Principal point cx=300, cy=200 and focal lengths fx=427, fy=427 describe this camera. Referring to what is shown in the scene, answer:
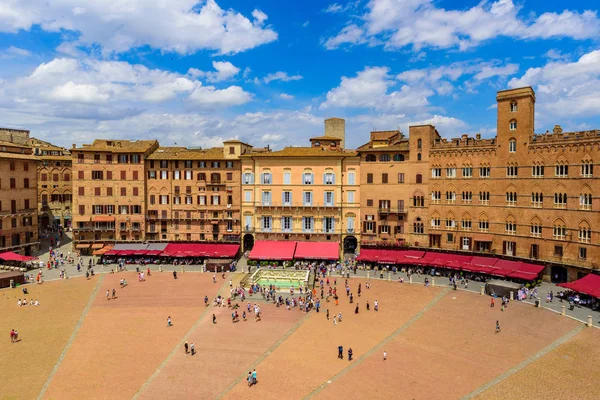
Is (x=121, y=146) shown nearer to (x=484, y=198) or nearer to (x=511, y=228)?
(x=484, y=198)

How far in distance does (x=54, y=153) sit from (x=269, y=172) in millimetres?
50263

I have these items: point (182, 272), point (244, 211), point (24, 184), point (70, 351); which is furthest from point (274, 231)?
point (24, 184)

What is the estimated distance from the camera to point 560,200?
4688 centimetres

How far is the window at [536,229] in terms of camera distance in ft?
159

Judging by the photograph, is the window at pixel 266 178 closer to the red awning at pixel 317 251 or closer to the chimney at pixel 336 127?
the red awning at pixel 317 251

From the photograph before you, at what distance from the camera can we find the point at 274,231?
6178cm

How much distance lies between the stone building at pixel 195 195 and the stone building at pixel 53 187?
96.1 ft

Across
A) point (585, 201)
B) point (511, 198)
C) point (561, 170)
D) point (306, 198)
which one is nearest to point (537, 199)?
point (511, 198)

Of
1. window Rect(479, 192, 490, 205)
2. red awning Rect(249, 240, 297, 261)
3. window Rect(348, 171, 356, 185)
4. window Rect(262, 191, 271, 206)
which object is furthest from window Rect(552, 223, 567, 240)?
window Rect(262, 191, 271, 206)

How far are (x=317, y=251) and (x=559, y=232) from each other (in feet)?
94.4

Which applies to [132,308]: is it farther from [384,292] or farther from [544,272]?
[544,272]

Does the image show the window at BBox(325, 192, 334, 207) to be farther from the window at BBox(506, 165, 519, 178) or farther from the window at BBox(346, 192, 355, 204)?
the window at BBox(506, 165, 519, 178)

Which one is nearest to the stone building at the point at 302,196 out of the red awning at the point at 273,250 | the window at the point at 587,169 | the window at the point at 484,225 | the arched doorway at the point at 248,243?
the red awning at the point at 273,250

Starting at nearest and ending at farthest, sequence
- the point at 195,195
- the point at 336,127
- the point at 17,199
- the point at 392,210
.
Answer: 1. the point at 392,210
2. the point at 17,199
3. the point at 195,195
4. the point at 336,127
